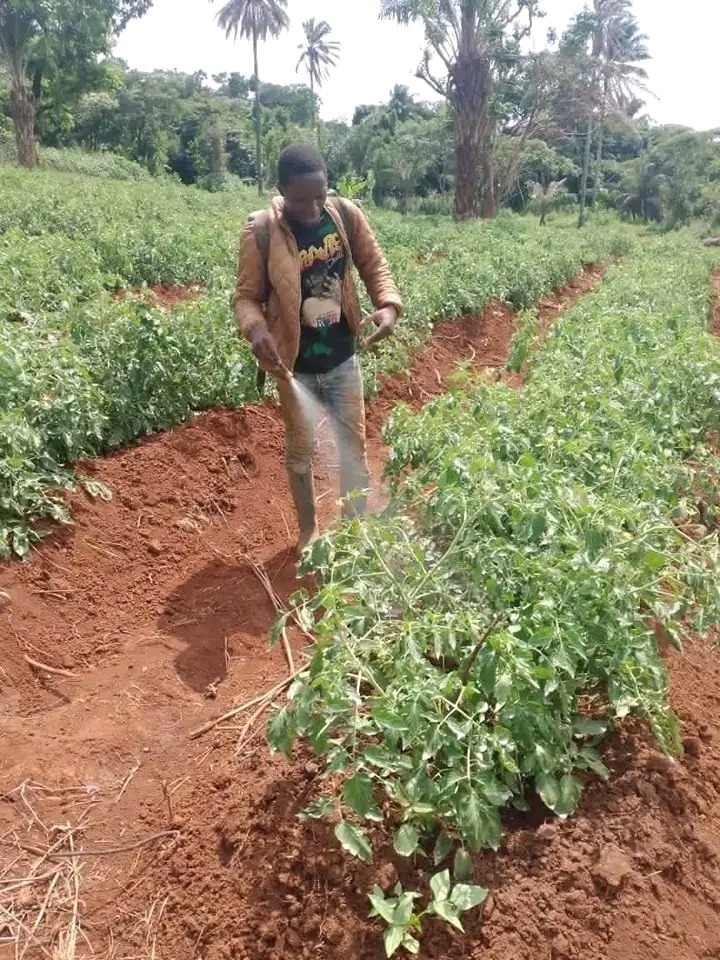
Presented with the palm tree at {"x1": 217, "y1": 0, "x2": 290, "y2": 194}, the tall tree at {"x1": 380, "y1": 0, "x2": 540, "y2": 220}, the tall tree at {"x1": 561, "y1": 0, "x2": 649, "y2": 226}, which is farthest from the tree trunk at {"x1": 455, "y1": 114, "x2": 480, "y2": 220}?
the palm tree at {"x1": 217, "y1": 0, "x2": 290, "y2": 194}

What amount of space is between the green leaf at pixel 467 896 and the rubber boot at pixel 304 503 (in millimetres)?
2266

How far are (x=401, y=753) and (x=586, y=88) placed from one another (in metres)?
33.2

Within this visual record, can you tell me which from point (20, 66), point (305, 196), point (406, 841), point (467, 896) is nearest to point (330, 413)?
Answer: point (305, 196)

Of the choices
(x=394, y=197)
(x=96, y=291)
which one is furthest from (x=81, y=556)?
(x=394, y=197)

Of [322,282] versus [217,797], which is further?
[322,282]

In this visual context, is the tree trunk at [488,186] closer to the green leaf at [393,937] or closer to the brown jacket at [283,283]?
the brown jacket at [283,283]

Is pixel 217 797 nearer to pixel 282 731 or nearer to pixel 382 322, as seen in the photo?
pixel 282 731

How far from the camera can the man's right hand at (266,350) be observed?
3422mm

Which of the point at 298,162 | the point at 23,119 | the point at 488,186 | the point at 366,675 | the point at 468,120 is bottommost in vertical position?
the point at 366,675

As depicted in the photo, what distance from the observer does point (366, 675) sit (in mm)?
2057

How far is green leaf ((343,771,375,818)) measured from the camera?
179 cm

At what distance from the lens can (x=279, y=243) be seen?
11.3 ft

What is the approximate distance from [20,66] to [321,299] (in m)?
27.3

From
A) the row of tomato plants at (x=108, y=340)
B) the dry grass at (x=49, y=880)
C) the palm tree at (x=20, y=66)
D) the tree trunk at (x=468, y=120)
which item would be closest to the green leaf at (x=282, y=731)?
the dry grass at (x=49, y=880)
